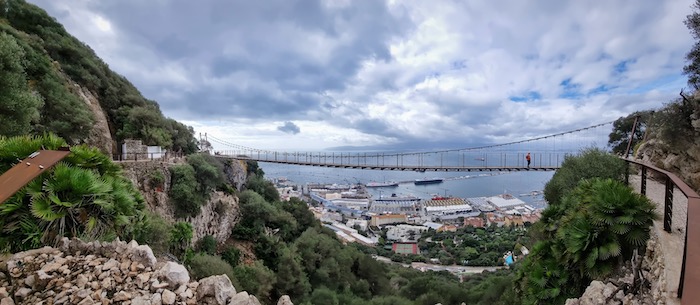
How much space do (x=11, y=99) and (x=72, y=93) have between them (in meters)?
8.61

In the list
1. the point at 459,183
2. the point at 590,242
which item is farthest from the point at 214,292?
the point at 459,183

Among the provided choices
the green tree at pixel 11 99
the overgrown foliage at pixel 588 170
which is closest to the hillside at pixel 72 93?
the green tree at pixel 11 99

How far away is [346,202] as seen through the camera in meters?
50.2

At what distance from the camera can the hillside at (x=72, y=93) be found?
10688mm

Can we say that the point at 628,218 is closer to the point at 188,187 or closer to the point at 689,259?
the point at 689,259

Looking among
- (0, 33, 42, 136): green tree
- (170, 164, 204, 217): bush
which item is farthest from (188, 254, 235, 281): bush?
(0, 33, 42, 136): green tree

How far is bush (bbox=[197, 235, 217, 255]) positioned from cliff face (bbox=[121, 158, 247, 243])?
0.22 m

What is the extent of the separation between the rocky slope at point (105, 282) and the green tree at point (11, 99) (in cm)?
570

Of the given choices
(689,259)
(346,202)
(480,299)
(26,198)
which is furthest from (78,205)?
(346,202)

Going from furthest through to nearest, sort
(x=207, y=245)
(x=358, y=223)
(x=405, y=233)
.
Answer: (x=358, y=223), (x=405, y=233), (x=207, y=245)

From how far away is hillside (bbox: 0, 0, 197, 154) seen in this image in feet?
35.1

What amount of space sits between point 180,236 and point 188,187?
8.60ft

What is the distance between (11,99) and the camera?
6410 millimetres

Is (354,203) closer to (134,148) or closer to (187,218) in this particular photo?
(134,148)
